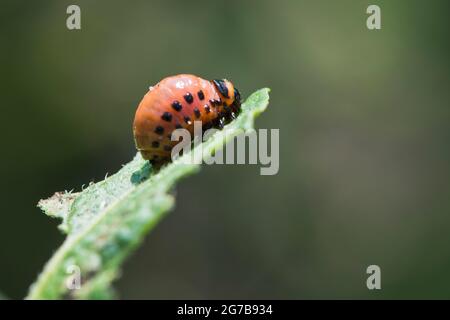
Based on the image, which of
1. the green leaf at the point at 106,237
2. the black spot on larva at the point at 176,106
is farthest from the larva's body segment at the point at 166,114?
the green leaf at the point at 106,237

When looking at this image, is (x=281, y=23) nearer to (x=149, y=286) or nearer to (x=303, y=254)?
(x=303, y=254)

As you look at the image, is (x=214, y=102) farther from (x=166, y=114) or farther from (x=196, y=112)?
(x=166, y=114)

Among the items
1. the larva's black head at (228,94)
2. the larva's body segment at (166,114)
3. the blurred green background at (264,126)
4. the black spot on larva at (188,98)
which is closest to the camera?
the larva's body segment at (166,114)

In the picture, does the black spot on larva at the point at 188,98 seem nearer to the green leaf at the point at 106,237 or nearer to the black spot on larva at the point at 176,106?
the black spot on larva at the point at 176,106

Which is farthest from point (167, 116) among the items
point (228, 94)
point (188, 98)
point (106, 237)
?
point (106, 237)

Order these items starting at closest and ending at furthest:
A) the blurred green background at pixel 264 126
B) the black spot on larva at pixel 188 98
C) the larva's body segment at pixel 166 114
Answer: the larva's body segment at pixel 166 114
the black spot on larva at pixel 188 98
the blurred green background at pixel 264 126

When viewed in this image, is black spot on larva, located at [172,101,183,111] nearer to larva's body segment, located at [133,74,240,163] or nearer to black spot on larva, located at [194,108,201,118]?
larva's body segment, located at [133,74,240,163]
